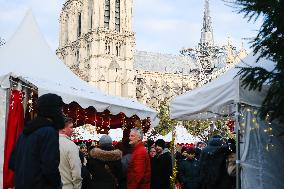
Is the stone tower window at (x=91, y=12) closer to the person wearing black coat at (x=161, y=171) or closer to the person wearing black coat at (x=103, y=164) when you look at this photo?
the person wearing black coat at (x=161, y=171)

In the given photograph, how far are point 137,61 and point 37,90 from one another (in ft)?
264

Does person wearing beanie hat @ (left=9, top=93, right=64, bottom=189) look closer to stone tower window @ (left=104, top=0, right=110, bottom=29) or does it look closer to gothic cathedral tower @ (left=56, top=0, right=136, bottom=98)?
gothic cathedral tower @ (left=56, top=0, right=136, bottom=98)

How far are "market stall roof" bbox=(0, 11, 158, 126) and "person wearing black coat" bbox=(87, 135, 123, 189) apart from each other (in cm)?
163

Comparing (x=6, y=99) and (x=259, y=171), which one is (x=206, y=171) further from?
(x=6, y=99)

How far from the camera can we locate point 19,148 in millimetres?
4395

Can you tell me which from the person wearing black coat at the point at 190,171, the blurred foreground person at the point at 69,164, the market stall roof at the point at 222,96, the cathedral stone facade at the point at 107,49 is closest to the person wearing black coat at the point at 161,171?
the person wearing black coat at the point at 190,171

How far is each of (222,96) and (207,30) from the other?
314ft

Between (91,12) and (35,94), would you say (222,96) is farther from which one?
(91,12)

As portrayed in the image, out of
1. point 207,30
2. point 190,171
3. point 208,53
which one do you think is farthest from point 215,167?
point 207,30

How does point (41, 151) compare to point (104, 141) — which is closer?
point (41, 151)

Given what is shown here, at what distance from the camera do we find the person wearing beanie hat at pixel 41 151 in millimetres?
4090

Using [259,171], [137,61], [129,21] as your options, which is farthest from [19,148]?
[137,61]

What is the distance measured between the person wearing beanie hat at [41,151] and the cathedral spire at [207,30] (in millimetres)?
93498

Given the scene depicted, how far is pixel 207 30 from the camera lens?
99.9 m
